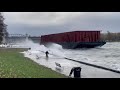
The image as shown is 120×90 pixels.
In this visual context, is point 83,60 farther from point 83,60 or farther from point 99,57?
point 99,57

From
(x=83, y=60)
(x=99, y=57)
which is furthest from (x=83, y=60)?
(x=99, y=57)

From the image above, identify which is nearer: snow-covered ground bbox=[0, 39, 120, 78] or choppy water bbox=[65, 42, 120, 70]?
snow-covered ground bbox=[0, 39, 120, 78]

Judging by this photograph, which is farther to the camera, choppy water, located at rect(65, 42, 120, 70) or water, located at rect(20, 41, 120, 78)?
choppy water, located at rect(65, 42, 120, 70)

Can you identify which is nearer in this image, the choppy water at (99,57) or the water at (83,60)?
the water at (83,60)

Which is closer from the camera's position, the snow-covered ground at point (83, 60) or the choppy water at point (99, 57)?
the snow-covered ground at point (83, 60)
